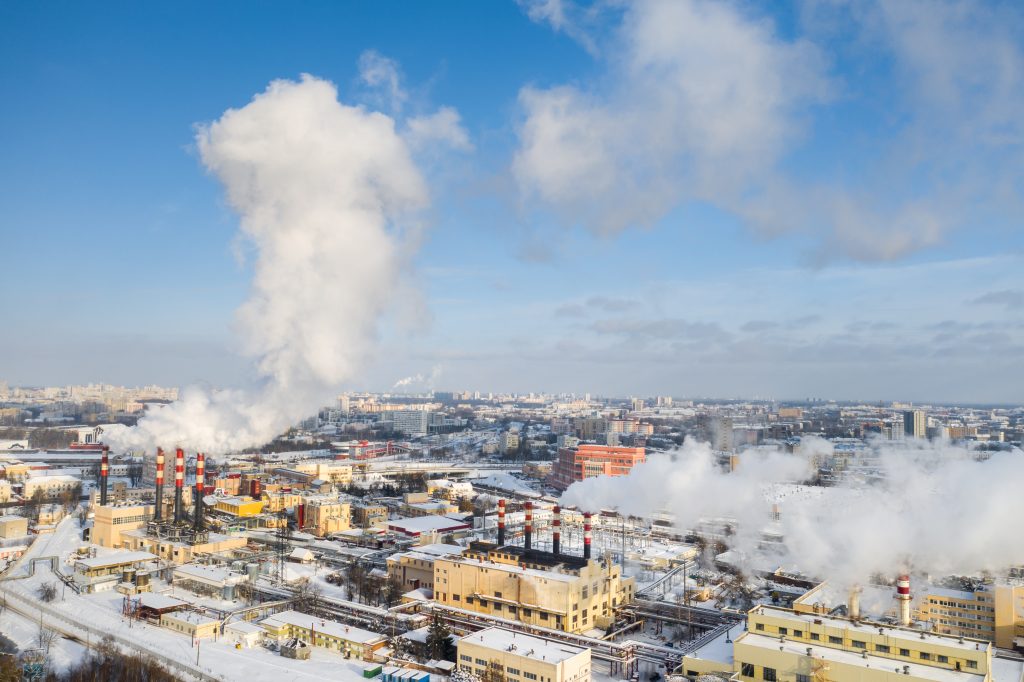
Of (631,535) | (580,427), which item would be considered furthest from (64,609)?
(580,427)

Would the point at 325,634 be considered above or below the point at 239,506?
below

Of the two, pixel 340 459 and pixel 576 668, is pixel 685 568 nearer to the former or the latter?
pixel 576 668

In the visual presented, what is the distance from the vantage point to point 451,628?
11.6 metres

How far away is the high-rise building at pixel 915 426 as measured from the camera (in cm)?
3666

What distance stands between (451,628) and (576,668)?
2.83 meters

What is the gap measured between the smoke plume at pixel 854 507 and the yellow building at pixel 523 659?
5324mm

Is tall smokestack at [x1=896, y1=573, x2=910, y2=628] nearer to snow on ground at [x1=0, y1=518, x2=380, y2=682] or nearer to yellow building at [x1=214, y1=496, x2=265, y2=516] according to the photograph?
snow on ground at [x1=0, y1=518, x2=380, y2=682]

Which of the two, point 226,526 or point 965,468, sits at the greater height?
point 965,468

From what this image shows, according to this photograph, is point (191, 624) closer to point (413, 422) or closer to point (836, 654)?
point (836, 654)

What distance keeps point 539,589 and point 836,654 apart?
4741mm

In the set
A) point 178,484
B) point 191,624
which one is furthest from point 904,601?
point 178,484

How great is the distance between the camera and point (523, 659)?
9352mm

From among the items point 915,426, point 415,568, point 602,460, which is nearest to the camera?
point 415,568

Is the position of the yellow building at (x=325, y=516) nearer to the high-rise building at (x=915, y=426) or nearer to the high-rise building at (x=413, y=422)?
the high-rise building at (x=915, y=426)
